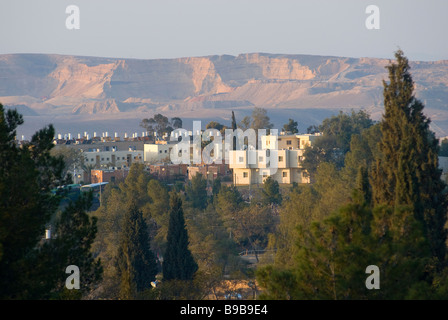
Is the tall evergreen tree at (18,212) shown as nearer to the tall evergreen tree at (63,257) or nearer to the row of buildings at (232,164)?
the tall evergreen tree at (63,257)

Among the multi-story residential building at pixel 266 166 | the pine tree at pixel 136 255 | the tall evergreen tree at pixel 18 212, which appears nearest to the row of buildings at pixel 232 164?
the multi-story residential building at pixel 266 166

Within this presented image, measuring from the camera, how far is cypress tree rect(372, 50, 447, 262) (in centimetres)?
2242

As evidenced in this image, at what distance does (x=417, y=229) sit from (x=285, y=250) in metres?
15.2

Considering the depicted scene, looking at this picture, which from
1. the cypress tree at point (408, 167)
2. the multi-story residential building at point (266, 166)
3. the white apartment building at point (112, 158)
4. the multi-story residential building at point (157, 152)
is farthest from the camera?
the multi-story residential building at point (157, 152)

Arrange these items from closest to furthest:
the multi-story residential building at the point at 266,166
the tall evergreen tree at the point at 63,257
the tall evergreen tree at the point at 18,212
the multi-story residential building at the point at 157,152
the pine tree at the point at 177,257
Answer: the tall evergreen tree at the point at 18,212 → the tall evergreen tree at the point at 63,257 → the pine tree at the point at 177,257 → the multi-story residential building at the point at 266,166 → the multi-story residential building at the point at 157,152

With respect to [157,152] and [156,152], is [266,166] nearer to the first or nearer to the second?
[157,152]

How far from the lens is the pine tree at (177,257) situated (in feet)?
107

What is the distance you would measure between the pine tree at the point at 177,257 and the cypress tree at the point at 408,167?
11.3 metres

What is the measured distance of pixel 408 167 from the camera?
2270cm

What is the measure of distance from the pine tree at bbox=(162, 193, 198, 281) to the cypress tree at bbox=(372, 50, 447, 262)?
445 inches

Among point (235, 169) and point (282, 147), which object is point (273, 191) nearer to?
point (235, 169)

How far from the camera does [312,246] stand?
16.8 m

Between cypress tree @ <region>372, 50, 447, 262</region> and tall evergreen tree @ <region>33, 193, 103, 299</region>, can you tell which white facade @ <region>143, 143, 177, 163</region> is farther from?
tall evergreen tree @ <region>33, 193, 103, 299</region>

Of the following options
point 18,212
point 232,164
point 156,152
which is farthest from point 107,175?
point 18,212
